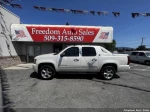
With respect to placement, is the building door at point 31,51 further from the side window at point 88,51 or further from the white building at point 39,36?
the side window at point 88,51

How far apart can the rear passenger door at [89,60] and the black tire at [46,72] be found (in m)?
1.79

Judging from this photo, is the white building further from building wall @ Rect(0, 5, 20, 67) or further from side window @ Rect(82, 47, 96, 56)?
side window @ Rect(82, 47, 96, 56)

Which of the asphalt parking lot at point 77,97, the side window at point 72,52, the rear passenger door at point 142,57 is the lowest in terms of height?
the asphalt parking lot at point 77,97

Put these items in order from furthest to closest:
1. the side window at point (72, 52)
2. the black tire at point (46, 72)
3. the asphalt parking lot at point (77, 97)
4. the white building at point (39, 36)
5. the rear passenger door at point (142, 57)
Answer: the rear passenger door at point (142, 57), the white building at point (39, 36), the side window at point (72, 52), the black tire at point (46, 72), the asphalt parking lot at point (77, 97)

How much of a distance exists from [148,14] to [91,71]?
28.7ft

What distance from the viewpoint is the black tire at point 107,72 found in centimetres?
743

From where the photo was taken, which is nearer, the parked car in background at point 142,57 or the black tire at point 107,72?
the black tire at point 107,72

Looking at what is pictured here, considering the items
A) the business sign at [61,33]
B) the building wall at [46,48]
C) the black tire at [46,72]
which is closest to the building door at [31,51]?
the building wall at [46,48]

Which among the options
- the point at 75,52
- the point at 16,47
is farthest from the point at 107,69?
the point at 16,47

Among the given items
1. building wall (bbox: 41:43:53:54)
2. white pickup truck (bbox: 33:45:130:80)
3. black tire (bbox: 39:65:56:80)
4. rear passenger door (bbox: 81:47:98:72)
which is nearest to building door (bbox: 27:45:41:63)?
building wall (bbox: 41:43:53:54)

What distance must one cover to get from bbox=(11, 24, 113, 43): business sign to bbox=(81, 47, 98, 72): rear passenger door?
22.2 ft

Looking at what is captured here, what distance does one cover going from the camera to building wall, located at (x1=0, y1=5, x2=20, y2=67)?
11336 mm

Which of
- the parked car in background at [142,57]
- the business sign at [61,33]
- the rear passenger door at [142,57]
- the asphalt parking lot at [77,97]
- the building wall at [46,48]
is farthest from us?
the rear passenger door at [142,57]

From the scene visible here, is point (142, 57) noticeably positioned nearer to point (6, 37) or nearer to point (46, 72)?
point (46, 72)
